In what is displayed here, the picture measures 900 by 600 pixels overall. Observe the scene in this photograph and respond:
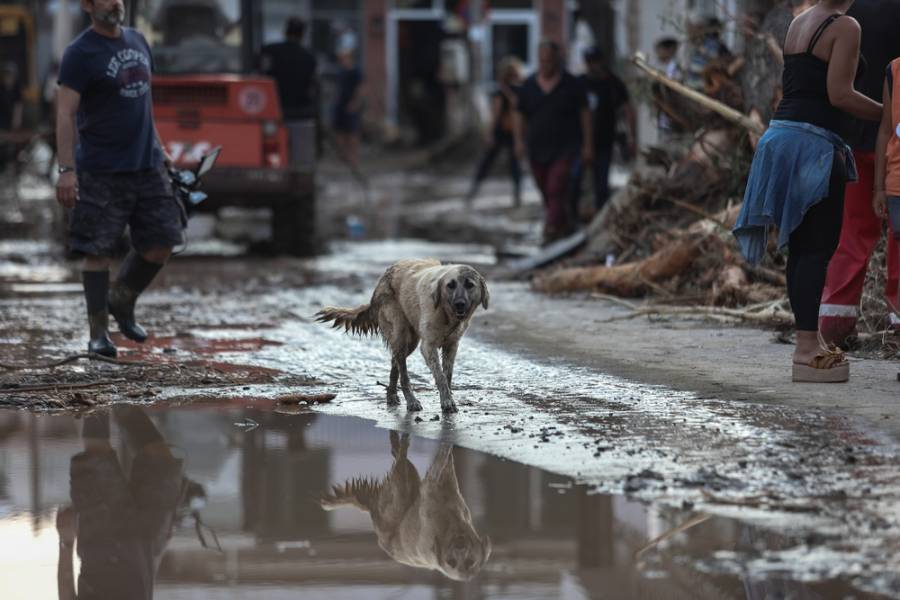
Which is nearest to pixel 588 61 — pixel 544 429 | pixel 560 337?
pixel 560 337

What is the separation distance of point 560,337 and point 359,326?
2127 millimetres

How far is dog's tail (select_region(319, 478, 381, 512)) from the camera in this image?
534 cm

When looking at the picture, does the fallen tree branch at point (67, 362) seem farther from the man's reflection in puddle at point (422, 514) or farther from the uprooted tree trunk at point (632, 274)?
the uprooted tree trunk at point (632, 274)

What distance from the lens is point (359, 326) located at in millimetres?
7359

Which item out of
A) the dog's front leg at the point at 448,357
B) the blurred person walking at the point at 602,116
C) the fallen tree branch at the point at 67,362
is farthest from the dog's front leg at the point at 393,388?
the blurred person walking at the point at 602,116

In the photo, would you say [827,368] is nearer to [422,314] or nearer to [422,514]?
[422,314]

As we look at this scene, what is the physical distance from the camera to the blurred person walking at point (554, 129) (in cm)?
1483

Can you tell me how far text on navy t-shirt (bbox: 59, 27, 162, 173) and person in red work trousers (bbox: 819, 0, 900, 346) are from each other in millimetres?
3741

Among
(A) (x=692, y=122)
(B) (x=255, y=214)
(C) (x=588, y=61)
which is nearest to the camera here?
(A) (x=692, y=122)

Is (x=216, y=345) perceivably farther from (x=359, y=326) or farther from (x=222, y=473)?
(x=222, y=473)

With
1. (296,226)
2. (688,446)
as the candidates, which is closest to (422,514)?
(688,446)

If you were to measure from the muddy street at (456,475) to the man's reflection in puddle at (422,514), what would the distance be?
12mm

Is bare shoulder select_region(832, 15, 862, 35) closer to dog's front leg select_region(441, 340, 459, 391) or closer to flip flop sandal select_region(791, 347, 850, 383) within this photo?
flip flop sandal select_region(791, 347, 850, 383)

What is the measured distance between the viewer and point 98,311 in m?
8.41
